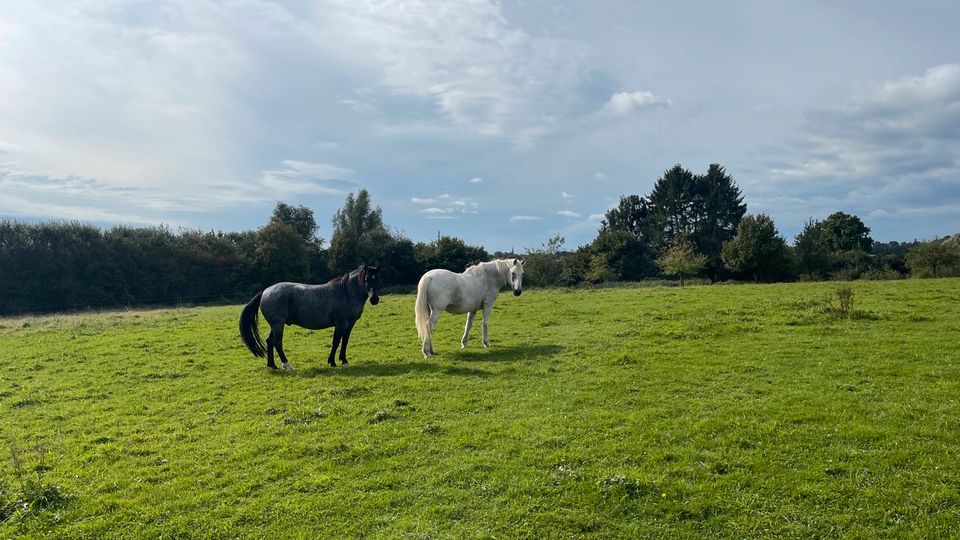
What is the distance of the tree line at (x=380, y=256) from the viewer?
39.7m

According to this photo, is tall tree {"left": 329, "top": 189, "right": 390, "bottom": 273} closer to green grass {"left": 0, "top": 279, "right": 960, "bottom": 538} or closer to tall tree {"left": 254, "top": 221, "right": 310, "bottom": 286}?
tall tree {"left": 254, "top": 221, "right": 310, "bottom": 286}

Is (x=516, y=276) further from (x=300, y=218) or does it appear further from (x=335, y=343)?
(x=300, y=218)

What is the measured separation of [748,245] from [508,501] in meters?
39.4

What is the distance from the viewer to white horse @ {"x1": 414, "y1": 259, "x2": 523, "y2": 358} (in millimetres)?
12766

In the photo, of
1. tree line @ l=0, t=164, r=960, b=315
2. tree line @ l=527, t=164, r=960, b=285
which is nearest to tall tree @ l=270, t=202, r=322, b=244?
tree line @ l=0, t=164, r=960, b=315

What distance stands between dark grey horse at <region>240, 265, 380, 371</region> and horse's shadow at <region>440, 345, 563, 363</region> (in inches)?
93.3

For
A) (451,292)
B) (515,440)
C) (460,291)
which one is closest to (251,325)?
(451,292)

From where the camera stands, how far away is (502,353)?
12836mm

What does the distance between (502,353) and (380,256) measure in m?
45.2

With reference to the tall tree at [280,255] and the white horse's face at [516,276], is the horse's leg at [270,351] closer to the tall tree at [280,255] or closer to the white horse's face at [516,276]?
the white horse's face at [516,276]

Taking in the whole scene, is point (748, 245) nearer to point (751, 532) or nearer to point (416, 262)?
point (416, 262)

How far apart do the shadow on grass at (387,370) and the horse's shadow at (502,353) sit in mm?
903

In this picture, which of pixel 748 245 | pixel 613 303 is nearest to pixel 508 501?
pixel 613 303

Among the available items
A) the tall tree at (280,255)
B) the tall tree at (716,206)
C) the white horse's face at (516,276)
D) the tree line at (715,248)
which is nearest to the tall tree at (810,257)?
the tree line at (715,248)
